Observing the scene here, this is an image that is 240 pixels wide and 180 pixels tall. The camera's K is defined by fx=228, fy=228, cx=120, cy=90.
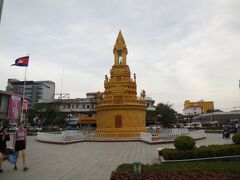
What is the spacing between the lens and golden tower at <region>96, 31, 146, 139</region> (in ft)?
90.3

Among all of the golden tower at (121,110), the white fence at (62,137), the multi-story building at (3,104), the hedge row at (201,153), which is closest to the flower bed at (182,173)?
the hedge row at (201,153)

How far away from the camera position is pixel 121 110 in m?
28.0

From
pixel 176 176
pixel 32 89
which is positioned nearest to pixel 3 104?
pixel 176 176

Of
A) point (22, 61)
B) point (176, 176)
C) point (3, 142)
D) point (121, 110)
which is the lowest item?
point (176, 176)

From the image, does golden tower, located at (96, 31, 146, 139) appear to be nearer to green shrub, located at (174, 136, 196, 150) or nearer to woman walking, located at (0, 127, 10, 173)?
green shrub, located at (174, 136, 196, 150)

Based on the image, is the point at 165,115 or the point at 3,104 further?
the point at 165,115

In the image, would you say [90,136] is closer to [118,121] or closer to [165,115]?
[118,121]

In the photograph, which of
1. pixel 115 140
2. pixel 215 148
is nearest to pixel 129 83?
pixel 115 140

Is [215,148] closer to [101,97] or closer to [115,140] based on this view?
[115,140]

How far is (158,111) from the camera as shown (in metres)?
58.5

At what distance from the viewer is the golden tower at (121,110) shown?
27.5m

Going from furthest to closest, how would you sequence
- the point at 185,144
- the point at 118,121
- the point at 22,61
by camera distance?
1. the point at 118,121
2. the point at 22,61
3. the point at 185,144

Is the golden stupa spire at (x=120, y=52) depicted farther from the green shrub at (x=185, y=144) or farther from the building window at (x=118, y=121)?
the green shrub at (x=185, y=144)

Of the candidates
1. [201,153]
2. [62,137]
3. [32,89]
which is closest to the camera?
[201,153]
